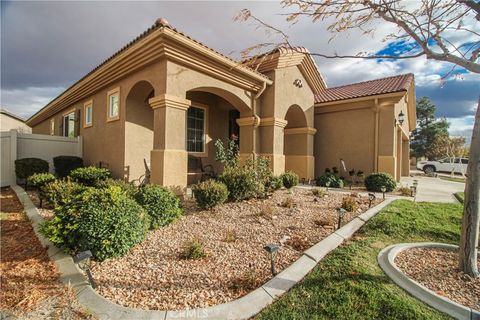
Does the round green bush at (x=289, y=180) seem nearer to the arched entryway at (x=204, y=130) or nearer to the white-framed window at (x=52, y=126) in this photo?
the arched entryway at (x=204, y=130)

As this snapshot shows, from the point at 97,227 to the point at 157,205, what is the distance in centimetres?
143

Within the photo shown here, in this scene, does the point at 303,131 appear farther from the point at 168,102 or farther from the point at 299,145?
the point at 168,102

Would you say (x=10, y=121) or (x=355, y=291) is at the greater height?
(x=10, y=121)

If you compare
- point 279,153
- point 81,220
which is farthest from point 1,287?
point 279,153

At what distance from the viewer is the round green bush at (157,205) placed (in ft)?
14.5

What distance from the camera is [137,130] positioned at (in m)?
7.75

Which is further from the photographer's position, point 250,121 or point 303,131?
point 303,131

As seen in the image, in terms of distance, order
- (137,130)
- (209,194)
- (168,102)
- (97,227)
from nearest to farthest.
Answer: (97,227)
(209,194)
(168,102)
(137,130)

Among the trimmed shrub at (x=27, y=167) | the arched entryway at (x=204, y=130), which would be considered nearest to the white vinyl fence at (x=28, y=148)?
the trimmed shrub at (x=27, y=167)

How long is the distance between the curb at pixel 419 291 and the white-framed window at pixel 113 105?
813cm

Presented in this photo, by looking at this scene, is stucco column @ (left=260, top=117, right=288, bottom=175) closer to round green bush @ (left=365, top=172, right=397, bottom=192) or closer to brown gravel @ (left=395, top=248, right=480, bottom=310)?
round green bush @ (left=365, top=172, right=397, bottom=192)

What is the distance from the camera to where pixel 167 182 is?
5.84 metres

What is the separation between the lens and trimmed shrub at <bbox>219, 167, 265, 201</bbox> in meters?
6.14

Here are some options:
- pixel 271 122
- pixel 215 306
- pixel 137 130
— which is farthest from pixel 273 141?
pixel 215 306
